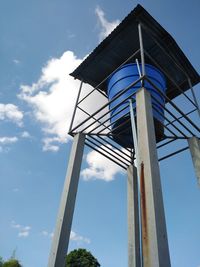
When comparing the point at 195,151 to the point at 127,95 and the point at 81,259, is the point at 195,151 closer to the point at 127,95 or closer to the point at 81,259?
the point at 127,95

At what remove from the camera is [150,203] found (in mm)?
3262

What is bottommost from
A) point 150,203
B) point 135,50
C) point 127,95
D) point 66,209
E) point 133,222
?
point 150,203

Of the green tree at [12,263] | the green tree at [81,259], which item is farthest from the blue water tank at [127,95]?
the green tree at [12,263]

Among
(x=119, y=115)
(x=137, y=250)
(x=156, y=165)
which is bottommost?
(x=137, y=250)

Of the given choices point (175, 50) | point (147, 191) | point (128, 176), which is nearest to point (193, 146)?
point (128, 176)

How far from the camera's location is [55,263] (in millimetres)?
4176

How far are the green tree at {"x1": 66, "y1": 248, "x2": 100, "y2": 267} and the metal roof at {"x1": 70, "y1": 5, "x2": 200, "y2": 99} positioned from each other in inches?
816

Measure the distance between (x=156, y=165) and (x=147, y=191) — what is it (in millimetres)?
497

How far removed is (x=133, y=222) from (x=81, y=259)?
1984cm

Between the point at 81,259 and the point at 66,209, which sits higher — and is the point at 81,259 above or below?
above

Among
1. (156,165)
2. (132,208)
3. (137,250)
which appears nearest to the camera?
(156,165)

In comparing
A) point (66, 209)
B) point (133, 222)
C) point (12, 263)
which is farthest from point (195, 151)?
point (12, 263)

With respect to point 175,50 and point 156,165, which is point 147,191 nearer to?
point 156,165

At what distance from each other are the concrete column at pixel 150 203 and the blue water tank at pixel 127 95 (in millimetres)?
1367
